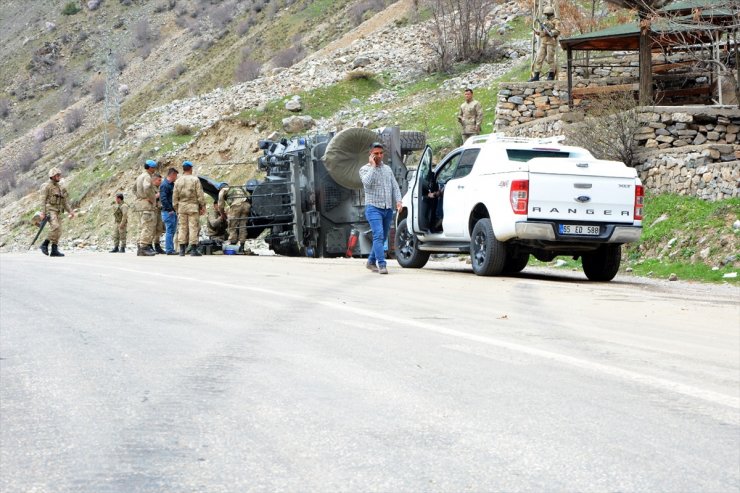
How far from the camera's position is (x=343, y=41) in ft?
185

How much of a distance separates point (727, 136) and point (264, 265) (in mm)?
9592

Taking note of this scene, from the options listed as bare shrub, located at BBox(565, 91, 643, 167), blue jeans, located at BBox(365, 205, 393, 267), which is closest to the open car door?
blue jeans, located at BBox(365, 205, 393, 267)

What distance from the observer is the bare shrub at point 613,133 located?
21094 mm

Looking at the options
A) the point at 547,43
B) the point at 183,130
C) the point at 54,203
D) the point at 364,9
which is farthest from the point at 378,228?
the point at 364,9

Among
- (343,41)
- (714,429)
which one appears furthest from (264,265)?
(343,41)

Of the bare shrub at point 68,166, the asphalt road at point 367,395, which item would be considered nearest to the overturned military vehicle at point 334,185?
the asphalt road at point 367,395

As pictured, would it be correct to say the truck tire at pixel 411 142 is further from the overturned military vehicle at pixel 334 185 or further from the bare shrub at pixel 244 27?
the bare shrub at pixel 244 27

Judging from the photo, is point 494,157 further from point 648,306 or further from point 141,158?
point 141,158

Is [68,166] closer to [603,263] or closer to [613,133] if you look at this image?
[613,133]

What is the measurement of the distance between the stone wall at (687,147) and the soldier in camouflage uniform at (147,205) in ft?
34.3

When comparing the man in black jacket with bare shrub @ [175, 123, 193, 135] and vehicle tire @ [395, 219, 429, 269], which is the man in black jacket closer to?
vehicle tire @ [395, 219, 429, 269]

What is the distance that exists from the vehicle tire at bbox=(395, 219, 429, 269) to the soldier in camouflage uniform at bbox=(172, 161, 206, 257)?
6.25 m

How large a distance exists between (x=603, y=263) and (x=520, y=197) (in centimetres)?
184

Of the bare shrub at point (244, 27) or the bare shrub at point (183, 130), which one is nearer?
the bare shrub at point (183, 130)
